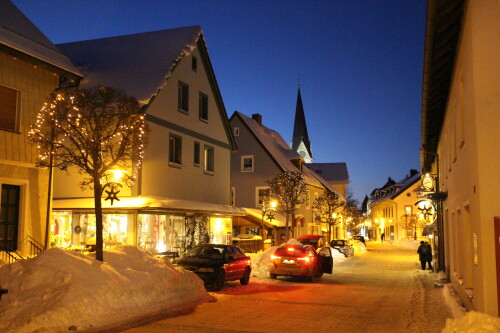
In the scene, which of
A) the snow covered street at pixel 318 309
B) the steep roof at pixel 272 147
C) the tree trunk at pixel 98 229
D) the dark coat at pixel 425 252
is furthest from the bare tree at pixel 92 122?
the steep roof at pixel 272 147

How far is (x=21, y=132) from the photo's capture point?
17.0 metres

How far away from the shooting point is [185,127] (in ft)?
90.5

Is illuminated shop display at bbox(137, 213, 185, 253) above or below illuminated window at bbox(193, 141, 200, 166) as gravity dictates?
below

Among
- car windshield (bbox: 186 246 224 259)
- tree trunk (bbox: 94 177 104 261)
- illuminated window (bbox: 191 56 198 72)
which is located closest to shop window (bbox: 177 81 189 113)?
illuminated window (bbox: 191 56 198 72)

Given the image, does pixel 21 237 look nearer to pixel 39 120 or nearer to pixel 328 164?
pixel 39 120

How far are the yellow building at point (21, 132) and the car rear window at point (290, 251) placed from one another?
9330 mm

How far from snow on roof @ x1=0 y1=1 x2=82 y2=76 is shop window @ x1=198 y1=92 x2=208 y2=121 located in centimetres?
1113

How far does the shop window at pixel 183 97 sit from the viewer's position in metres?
27.4

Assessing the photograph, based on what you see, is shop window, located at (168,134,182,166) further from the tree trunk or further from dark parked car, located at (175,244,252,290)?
the tree trunk

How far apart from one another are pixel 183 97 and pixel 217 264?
12.6m

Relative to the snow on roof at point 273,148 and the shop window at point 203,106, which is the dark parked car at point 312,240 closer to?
the shop window at point 203,106

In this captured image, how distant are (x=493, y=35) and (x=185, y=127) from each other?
20082 mm

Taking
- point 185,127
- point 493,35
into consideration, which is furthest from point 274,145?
point 493,35

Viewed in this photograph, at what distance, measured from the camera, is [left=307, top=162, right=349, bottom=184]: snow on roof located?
7675 cm
